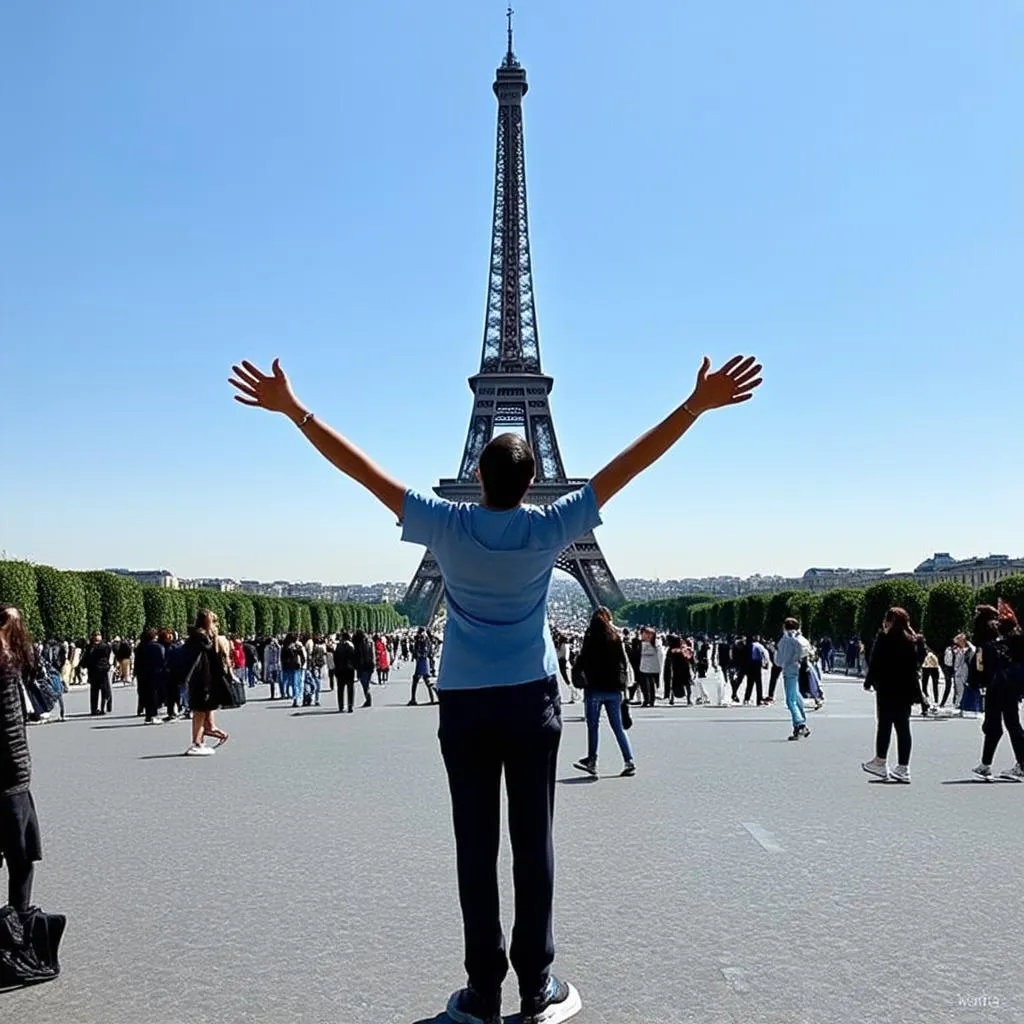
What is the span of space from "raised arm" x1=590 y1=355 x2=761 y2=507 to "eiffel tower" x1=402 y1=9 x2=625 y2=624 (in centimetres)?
8963

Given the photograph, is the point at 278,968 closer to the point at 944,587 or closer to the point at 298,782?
the point at 298,782

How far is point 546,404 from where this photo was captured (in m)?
97.4

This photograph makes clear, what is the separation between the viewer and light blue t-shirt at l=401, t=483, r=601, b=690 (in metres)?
4.41

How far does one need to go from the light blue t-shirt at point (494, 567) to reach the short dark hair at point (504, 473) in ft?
0.22

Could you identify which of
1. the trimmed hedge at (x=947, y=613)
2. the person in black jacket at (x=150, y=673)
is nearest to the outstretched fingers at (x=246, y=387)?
the person in black jacket at (x=150, y=673)

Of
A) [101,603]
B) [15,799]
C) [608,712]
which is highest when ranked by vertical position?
[101,603]

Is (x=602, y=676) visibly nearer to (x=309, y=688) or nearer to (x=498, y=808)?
(x=498, y=808)

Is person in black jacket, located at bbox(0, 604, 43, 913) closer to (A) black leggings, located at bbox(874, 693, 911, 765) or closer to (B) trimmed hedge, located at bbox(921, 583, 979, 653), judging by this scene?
(A) black leggings, located at bbox(874, 693, 911, 765)

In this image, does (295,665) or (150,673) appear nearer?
(150,673)

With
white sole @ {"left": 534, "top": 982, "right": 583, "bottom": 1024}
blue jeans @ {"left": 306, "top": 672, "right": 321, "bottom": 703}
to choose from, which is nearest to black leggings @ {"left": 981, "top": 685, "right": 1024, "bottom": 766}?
white sole @ {"left": 534, "top": 982, "right": 583, "bottom": 1024}

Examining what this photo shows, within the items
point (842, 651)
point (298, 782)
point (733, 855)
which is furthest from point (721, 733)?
point (842, 651)

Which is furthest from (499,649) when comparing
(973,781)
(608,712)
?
(973,781)

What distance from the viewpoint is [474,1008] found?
456cm

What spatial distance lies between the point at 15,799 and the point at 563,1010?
253 centimetres
